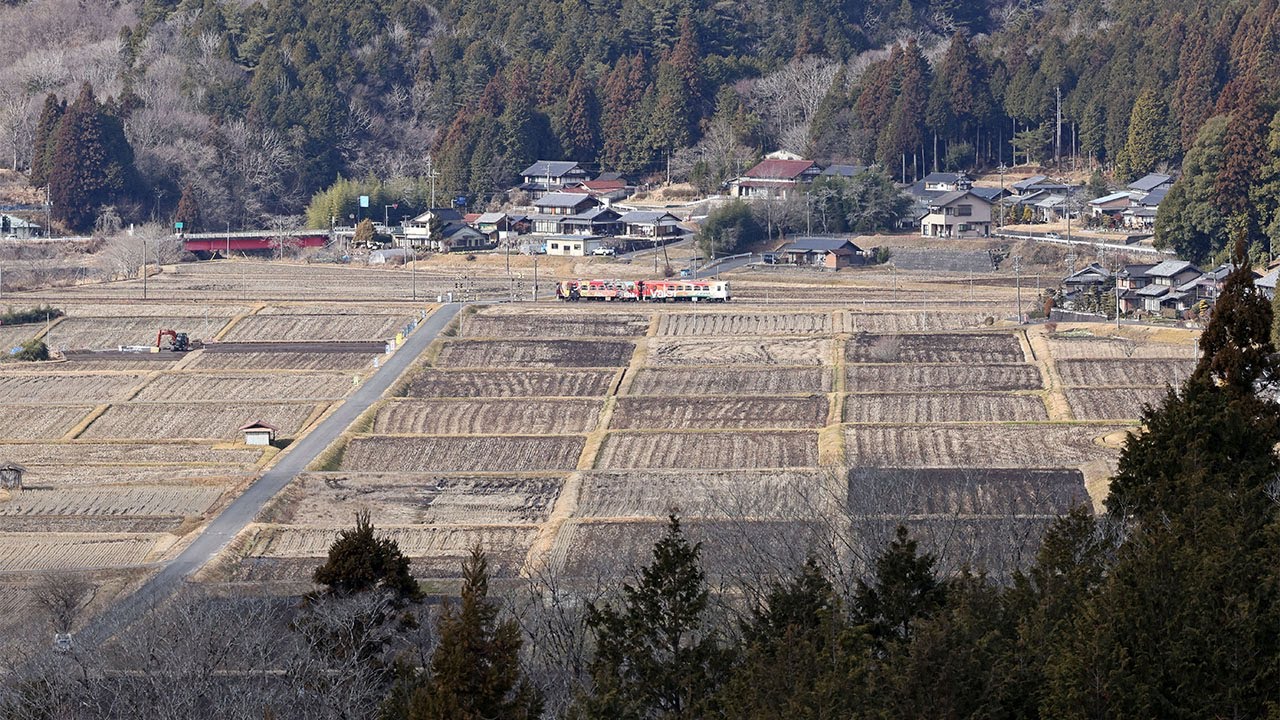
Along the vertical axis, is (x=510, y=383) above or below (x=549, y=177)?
below

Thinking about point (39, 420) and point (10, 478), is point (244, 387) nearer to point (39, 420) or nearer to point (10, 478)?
point (39, 420)

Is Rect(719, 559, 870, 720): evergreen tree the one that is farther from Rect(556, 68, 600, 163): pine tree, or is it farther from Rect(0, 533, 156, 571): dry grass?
Rect(556, 68, 600, 163): pine tree

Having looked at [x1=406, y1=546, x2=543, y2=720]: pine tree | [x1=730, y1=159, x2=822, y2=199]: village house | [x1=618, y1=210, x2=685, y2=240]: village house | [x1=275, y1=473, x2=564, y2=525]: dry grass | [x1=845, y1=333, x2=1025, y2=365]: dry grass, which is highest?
[x1=730, y1=159, x2=822, y2=199]: village house

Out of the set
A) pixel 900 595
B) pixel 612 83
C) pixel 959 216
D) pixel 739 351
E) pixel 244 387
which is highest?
pixel 612 83

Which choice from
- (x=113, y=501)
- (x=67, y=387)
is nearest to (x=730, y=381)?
(x=113, y=501)

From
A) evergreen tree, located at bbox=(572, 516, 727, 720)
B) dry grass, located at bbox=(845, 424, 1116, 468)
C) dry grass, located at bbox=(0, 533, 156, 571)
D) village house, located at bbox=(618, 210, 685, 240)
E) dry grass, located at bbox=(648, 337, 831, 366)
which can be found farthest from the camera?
village house, located at bbox=(618, 210, 685, 240)

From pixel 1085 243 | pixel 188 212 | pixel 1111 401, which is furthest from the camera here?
pixel 188 212

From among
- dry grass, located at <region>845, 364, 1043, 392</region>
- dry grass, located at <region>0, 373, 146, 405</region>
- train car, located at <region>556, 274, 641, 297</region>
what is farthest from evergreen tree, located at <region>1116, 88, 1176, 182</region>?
dry grass, located at <region>0, 373, 146, 405</region>
